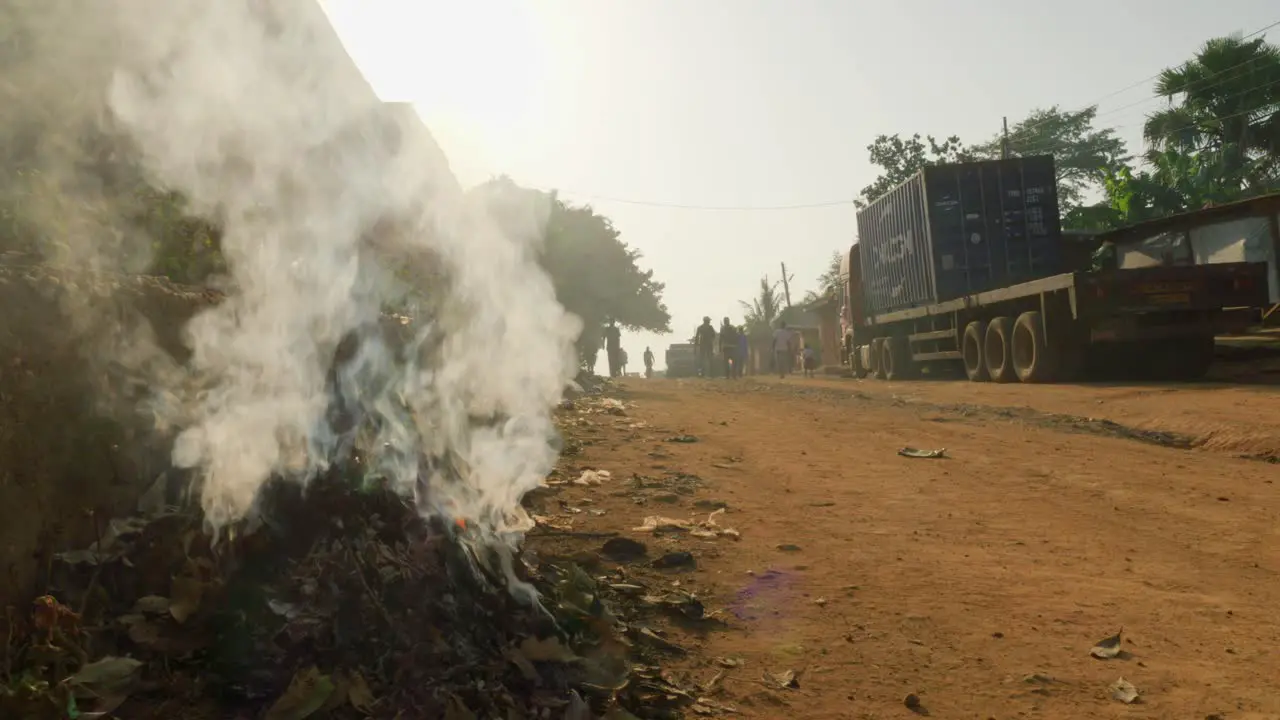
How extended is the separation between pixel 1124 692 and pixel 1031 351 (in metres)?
14.3

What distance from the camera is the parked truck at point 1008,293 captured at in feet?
47.9

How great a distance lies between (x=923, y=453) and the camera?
8977mm

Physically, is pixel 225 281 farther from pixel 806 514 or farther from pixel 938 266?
pixel 938 266

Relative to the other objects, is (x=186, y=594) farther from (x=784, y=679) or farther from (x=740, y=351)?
(x=740, y=351)

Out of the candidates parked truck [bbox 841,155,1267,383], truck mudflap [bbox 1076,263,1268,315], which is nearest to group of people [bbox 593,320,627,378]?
parked truck [bbox 841,155,1267,383]

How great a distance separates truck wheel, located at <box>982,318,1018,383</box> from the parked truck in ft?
0.08

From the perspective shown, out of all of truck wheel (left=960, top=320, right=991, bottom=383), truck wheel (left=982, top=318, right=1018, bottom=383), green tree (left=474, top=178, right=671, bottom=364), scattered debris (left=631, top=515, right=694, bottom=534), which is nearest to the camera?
scattered debris (left=631, top=515, right=694, bottom=534)

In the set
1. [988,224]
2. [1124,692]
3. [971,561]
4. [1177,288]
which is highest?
[988,224]

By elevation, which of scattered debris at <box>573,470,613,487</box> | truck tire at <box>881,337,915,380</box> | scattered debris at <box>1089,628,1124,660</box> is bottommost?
scattered debris at <box>1089,628,1124,660</box>

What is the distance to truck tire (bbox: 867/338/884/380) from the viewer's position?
25.3 m

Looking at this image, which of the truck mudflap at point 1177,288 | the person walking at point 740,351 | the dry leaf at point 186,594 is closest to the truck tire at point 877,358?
the person walking at point 740,351

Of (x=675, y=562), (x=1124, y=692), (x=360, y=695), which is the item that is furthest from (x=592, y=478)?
(x=360, y=695)

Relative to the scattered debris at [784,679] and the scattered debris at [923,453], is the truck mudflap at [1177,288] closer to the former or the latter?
the scattered debris at [923,453]

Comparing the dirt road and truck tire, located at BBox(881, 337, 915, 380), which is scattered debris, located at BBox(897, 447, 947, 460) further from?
truck tire, located at BBox(881, 337, 915, 380)
